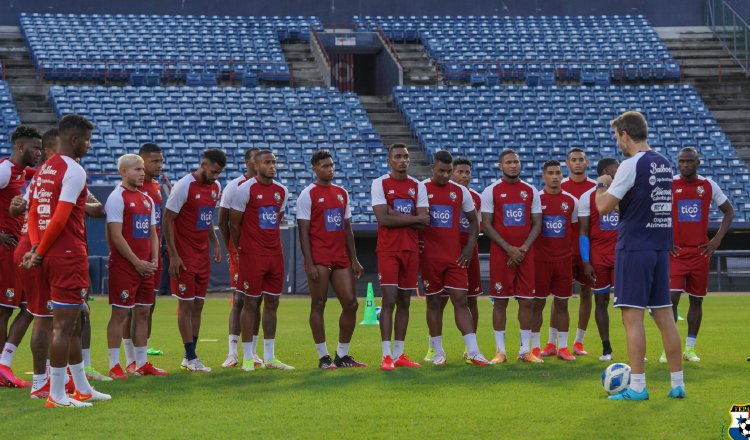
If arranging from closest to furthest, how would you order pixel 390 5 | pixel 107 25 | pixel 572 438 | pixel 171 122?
1. pixel 572 438
2. pixel 171 122
3. pixel 107 25
4. pixel 390 5

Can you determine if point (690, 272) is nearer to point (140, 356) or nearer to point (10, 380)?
point (140, 356)

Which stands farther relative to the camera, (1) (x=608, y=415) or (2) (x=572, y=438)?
(1) (x=608, y=415)

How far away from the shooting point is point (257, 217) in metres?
12.1

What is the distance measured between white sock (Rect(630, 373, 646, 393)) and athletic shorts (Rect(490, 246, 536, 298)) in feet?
11.6

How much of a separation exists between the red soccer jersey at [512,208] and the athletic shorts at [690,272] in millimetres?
1715

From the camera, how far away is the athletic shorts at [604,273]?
504 inches

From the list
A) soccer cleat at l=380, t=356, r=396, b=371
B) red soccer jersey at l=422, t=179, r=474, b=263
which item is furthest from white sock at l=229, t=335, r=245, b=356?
red soccer jersey at l=422, t=179, r=474, b=263

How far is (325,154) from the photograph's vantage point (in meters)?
12.1

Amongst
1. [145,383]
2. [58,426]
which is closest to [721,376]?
[145,383]

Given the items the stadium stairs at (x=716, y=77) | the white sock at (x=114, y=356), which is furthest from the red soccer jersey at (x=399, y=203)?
the stadium stairs at (x=716, y=77)

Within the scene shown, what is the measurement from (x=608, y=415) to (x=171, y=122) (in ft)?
89.5

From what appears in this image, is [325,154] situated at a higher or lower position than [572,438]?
higher

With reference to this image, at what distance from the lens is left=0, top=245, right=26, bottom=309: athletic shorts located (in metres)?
10.5

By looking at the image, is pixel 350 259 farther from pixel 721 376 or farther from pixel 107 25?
pixel 107 25
